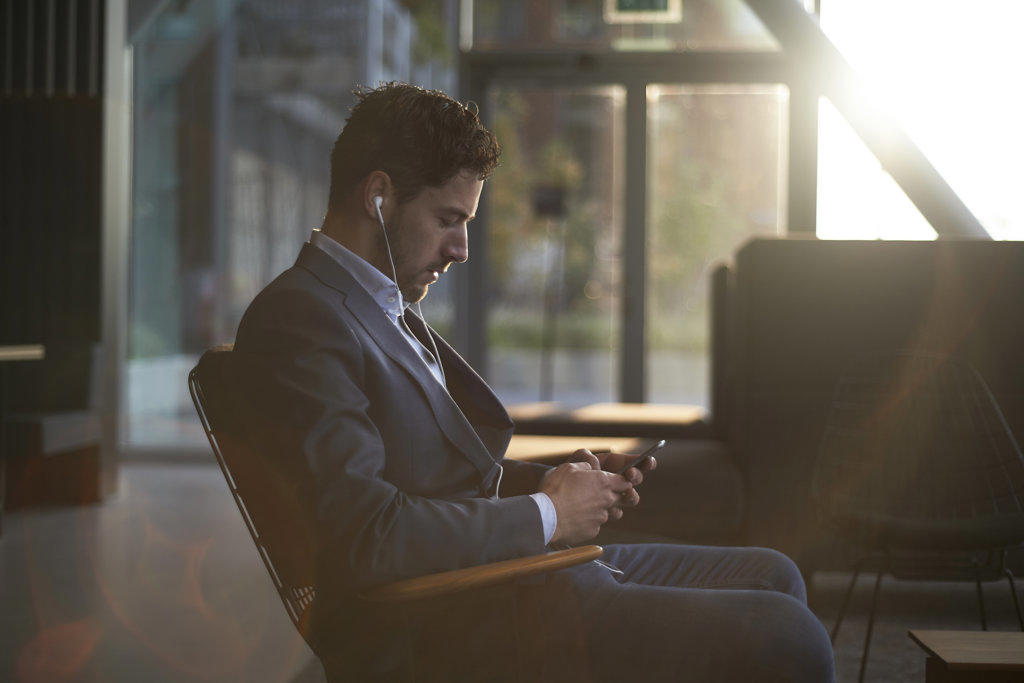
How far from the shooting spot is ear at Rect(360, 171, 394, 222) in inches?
55.6

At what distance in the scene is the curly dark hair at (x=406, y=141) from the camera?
1405mm

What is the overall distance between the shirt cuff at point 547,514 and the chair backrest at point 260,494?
1.05ft

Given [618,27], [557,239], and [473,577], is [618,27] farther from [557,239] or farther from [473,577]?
[473,577]

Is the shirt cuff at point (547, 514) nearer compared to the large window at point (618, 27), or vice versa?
the shirt cuff at point (547, 514)

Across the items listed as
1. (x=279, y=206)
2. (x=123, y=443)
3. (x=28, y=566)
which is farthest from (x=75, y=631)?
(x=279, y=206)

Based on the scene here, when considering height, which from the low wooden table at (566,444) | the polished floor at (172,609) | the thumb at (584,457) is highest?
the thumb at (584,457)

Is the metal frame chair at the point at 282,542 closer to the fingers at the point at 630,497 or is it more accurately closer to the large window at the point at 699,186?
the fingers at the point at 630,497

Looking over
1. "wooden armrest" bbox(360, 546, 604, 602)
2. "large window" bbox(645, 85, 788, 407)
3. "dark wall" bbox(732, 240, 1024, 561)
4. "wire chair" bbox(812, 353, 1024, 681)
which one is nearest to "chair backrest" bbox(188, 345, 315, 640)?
"wooden armrest" bbox(360, 546, 604, 602)

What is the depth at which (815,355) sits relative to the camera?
3.06m

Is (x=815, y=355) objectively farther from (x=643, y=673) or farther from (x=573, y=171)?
(x=573, y=171)

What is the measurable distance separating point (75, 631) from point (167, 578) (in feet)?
2.08

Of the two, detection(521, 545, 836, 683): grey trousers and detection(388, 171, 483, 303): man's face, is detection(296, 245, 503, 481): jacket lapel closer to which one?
detection(388, 171, 483, 303): man's face

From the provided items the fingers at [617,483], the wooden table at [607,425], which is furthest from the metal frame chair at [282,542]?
the wooden table at [607,425]

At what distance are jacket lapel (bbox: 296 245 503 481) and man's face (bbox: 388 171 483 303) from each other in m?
0.11
